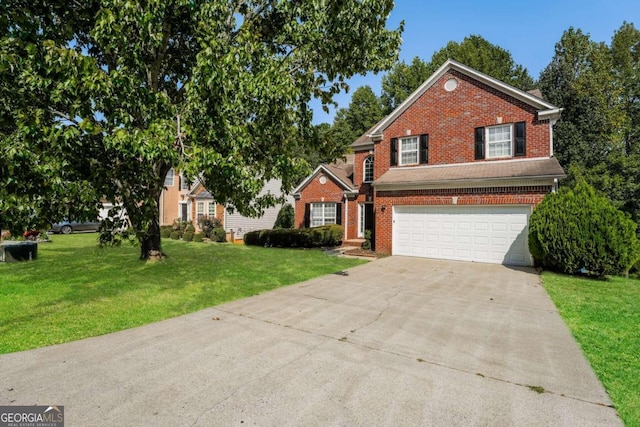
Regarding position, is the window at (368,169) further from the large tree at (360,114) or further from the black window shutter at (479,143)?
the large tree at (360,114)

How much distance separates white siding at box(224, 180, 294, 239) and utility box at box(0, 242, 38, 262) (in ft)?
41.4

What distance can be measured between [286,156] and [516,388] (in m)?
5.86

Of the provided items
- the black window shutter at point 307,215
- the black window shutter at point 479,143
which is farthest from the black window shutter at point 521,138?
the black window shutter at point 307,215

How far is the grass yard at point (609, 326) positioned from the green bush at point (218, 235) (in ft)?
61.6

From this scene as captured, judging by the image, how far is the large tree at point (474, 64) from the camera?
3156cm

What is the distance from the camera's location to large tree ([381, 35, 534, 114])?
31.6 meters

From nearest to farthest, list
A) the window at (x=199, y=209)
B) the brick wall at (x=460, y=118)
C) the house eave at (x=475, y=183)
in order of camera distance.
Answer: the house eave at (x=475, y=183) → the brick wall at (x=460, y=118) → the window at (x=199, y=209)

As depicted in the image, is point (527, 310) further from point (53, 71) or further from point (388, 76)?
point (388, 76)

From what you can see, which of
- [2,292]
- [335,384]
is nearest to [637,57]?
[335,384]

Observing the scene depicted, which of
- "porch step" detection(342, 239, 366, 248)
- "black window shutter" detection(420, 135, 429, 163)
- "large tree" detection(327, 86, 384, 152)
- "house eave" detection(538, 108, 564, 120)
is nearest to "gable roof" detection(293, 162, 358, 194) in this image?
"porch step" detection(342, 239, 366, 248)

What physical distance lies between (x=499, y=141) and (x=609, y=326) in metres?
9.75

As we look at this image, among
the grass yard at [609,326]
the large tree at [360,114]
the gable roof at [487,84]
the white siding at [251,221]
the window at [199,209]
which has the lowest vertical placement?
the grass yard at [609,326]

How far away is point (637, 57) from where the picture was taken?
26.6 meters

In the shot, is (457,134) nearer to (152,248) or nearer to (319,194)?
(319,194)
